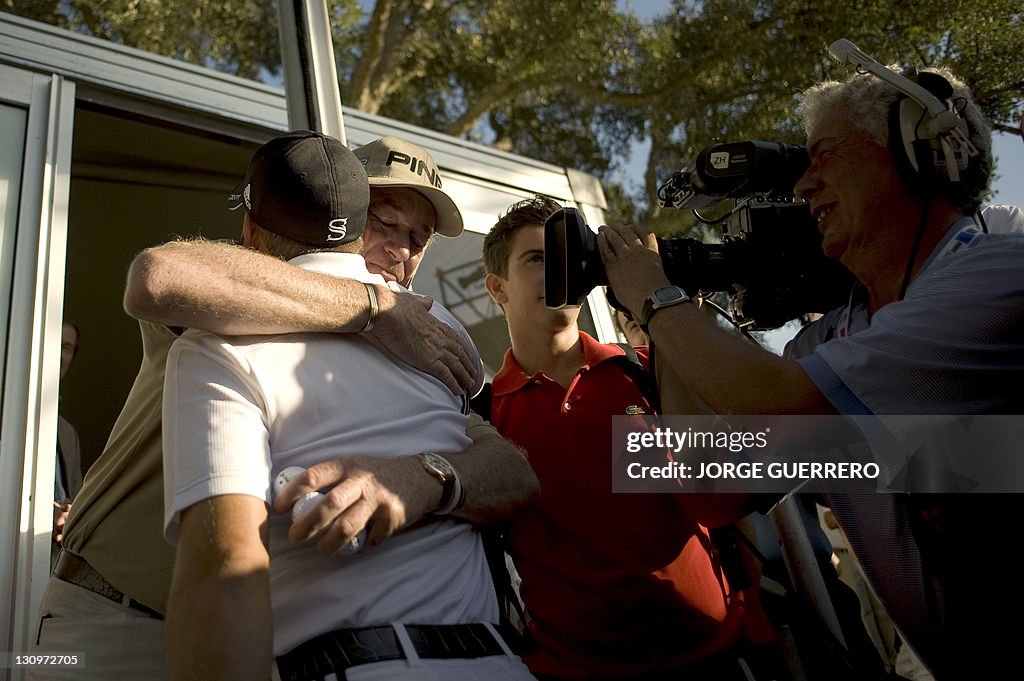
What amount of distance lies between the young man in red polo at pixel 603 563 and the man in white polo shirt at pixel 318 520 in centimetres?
55

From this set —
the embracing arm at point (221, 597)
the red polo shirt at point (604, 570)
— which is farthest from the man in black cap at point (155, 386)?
the red polo shirt at point (604, 570)

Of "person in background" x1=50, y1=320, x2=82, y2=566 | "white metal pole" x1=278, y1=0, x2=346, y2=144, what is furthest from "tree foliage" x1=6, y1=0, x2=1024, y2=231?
"person in background" x1=50, y1=320, x2=82, y2=566

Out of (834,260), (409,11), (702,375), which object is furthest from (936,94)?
(409,11)

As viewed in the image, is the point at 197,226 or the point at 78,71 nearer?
the point at 78,71

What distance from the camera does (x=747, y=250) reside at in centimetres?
186

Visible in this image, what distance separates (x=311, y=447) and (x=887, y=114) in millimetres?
1402

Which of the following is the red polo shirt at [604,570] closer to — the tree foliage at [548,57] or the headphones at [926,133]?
the headphones at [926,133]

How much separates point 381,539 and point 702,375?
692mm

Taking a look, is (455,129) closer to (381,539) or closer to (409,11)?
(409,11)

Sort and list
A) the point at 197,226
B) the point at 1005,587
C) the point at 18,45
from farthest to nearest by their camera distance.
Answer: the point at 197,226, the point at 18,45, the point at 1005,587

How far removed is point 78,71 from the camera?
2.92 metres

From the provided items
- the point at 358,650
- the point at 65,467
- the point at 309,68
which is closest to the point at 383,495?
the point at 358,650

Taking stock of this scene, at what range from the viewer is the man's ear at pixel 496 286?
2699 mm

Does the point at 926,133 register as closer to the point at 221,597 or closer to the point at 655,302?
the point at 655,302
